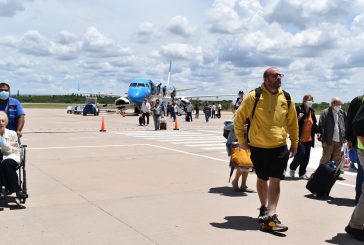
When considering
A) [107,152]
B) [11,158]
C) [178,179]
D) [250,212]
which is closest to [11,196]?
[11,158]

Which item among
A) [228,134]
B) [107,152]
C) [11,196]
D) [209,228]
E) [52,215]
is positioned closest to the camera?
[209,228]

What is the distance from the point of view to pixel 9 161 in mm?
6594

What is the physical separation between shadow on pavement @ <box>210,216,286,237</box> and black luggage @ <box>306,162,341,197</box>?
72.7 inches

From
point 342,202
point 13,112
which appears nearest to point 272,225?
point 342,202

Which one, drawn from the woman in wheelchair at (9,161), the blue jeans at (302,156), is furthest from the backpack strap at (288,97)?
the woman in wheelchair at (9,161)

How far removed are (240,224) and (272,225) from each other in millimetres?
522

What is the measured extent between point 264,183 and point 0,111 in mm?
4042

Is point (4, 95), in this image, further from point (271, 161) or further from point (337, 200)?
A: point (337, 200)

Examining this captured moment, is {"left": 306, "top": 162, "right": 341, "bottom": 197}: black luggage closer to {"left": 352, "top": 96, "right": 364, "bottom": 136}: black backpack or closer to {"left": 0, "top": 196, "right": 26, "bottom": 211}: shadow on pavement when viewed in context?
{"left": 352, "top": 96, "right": 364, "bottom": 136}: black backpack

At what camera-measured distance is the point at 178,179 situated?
919 centimetres

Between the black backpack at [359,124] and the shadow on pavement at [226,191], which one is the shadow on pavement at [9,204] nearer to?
the shadow on pavement at [226,191]

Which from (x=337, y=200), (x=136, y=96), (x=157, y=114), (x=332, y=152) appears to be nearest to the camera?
(x=337, y=200)

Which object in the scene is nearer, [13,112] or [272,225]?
[272,225]

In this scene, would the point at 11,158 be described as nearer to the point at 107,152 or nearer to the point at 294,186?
the point at 294,186
